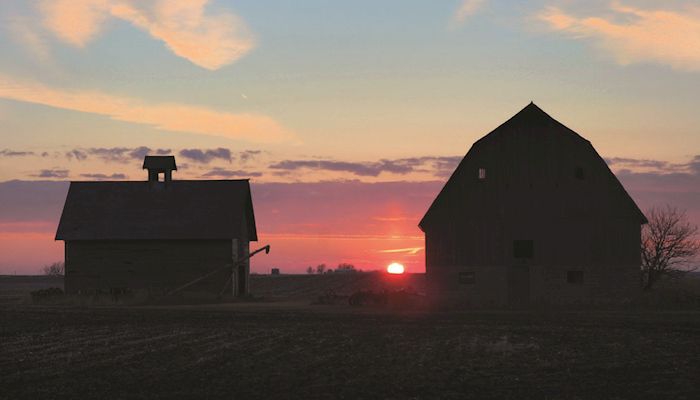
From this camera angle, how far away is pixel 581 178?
4912 cm

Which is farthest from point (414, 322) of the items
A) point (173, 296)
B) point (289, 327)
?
point (173, 296)

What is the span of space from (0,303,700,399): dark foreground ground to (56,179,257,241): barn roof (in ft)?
65.0

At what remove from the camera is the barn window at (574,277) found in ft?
157

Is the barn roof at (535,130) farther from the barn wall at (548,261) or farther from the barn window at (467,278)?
the barn window at (467,278)

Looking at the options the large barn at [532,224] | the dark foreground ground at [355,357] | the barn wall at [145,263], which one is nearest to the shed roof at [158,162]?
the barn wall at [145,263]

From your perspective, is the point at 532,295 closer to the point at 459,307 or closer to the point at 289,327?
the point at 459,307

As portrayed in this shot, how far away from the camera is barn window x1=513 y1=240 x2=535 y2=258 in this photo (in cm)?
4844

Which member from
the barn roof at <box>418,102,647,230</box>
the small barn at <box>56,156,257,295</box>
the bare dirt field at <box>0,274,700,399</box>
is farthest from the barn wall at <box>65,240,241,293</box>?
the barn roof at <box>418,102,647,230</box>

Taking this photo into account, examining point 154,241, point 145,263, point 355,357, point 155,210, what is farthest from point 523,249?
point 355,357

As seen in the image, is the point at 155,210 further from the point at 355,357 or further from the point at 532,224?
the point at 355,357

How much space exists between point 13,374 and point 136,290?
35.2 meters

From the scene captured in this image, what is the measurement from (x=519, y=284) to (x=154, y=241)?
2320 cm

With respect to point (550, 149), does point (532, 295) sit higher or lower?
lower

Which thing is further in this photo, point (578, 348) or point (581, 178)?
point (581, 178)
